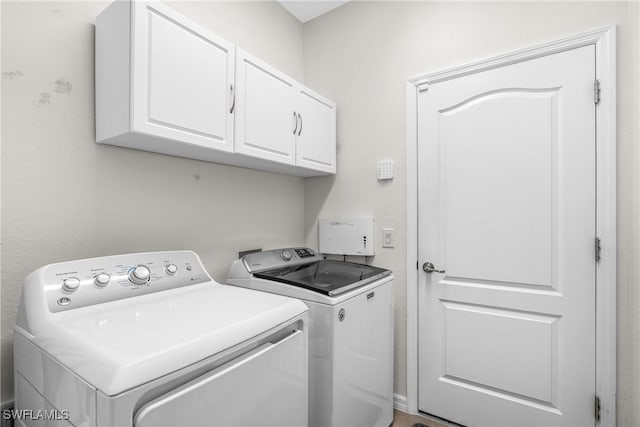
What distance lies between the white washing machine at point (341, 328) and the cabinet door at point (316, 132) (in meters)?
0.62

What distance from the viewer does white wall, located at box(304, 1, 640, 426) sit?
4.73 feet

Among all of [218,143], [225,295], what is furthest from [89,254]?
[218,143]

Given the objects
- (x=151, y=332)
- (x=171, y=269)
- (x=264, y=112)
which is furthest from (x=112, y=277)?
(x=264, y=112)

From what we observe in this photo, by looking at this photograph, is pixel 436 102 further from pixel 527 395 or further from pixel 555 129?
pixel 527 395

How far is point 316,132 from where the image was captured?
2076 mm

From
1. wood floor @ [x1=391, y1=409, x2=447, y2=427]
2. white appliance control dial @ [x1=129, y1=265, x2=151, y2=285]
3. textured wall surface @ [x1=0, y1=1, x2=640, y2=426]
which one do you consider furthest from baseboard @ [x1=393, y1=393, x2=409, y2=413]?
white appliance control dial @ [x1=129, y1=265, x2=151, y2=285]

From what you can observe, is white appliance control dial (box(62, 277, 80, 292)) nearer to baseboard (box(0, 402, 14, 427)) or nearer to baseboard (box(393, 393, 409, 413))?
baseboard (box(0, 402, 14, 427))

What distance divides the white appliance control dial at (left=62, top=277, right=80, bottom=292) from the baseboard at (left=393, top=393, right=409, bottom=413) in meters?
1.90

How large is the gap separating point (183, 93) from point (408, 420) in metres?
2.17

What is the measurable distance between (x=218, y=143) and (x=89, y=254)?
70cm

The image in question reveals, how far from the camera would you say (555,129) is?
1.60m

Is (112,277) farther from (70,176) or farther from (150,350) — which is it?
(150,350)

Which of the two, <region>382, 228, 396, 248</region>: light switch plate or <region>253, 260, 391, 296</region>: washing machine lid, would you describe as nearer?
<region>253, 260, 391, 296</region>: washing machine lid

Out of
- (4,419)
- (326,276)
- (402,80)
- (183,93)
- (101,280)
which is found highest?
(402,80)
